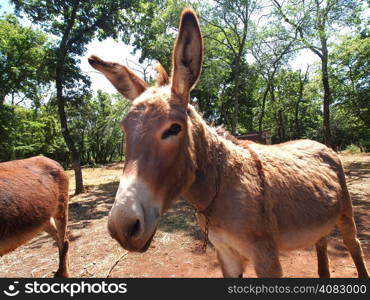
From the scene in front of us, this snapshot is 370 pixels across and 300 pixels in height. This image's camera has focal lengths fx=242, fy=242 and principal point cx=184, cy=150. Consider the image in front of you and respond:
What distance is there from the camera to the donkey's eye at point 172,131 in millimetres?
1673

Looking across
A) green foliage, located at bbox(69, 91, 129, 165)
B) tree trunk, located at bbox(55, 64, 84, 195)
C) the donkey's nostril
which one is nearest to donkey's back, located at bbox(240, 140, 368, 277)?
the donkey's nostril

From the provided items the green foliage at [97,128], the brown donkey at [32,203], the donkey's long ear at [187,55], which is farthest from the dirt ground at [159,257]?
the green foliage at [97,128]

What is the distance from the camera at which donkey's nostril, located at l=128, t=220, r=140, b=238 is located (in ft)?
4.42

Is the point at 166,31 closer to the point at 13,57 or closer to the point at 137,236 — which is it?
the point at 13,57

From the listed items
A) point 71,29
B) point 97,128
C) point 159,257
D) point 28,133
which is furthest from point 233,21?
point 97,128

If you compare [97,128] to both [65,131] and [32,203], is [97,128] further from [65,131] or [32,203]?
[32,203]

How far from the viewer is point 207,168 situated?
2.08 m

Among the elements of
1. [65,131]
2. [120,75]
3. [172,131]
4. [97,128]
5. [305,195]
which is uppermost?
[97,128]

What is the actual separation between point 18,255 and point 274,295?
639 centimetres

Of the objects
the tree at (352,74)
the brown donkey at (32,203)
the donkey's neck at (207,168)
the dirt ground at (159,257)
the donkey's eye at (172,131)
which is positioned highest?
the tree at (352,74)

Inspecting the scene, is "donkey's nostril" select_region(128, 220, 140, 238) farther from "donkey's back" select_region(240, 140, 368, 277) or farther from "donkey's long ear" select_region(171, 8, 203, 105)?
"donkey's back" select_region(240, 140, 368, 277)

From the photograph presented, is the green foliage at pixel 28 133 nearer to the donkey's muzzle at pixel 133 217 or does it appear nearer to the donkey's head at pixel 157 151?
the donkey's head at pixel 157 151

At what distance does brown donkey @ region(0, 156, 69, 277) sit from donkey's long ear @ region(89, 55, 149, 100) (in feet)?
9.61

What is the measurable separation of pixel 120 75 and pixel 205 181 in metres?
1.25
